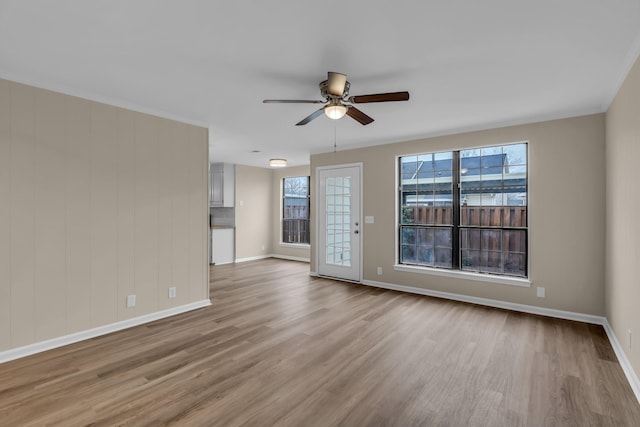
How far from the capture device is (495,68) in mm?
2590

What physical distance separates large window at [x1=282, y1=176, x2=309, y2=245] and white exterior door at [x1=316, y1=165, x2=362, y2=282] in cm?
202

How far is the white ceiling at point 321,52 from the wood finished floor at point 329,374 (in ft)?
8.11

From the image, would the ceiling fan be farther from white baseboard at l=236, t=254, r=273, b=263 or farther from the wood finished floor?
white baseboard at l=236, t=254, r=273, b=263

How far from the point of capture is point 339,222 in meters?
5.94

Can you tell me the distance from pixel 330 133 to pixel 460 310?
3.06m

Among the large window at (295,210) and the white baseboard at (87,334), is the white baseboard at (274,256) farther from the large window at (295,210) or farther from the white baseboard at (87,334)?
the white baseboard at (87,334)

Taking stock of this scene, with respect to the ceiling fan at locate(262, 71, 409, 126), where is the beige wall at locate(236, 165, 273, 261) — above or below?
below

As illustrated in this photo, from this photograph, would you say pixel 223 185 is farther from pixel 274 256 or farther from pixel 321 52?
pixel 321 52

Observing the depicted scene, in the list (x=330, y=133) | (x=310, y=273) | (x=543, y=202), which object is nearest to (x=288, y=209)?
(x=310, y=273)

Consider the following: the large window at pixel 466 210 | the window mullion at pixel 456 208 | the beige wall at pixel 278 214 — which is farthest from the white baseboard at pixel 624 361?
the beige wall at pixel 278 214

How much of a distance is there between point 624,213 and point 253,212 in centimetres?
703

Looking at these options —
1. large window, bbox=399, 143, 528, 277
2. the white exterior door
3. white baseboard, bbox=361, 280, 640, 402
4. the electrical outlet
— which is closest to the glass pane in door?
the white exterior door

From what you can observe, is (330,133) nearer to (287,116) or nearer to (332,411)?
(287,116)

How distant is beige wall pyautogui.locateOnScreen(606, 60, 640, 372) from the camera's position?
235 centimetres
